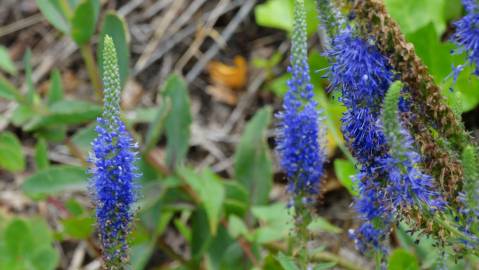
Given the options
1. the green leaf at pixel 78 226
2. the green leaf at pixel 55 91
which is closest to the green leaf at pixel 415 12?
the green leaf at pixel 55 91

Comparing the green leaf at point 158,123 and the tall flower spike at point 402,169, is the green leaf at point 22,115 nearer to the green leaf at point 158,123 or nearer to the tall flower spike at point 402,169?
the green leaf at point 158,123

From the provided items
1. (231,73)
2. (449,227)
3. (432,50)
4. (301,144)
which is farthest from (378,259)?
(231,73)

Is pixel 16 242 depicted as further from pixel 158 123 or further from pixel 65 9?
pixel 65 9

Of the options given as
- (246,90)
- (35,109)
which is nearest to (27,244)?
(35,109)

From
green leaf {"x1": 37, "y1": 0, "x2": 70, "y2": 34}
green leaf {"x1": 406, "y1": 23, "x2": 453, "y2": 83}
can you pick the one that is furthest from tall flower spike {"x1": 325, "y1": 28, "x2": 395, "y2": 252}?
green leaf {"x1": 37, "y1": 0, "x2": 70, "y2": 34}

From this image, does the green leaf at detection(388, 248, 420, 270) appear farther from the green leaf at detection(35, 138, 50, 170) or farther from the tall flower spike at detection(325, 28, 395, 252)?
the green leaf at detection(35, 138, 50, 170)

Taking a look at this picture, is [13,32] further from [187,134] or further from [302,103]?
[302,103]
